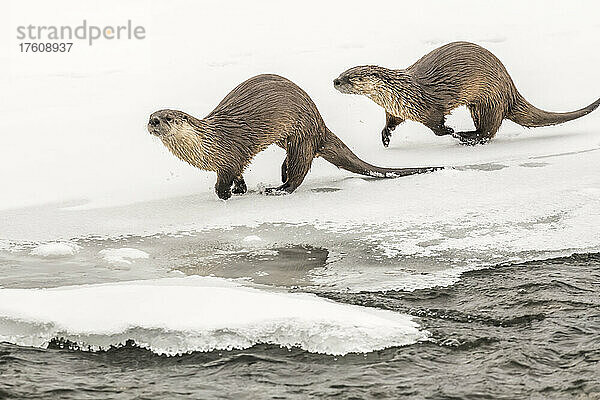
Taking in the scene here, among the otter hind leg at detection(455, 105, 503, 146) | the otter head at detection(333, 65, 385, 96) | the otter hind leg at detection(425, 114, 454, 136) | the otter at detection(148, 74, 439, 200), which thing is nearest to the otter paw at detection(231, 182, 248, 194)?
the otter at detection(148, 74, 439, 200)

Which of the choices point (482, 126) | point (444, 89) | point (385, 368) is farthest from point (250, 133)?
point (385, 368)

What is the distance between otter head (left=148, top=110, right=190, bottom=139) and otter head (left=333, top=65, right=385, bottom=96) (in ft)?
2.88

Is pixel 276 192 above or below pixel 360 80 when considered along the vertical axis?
below

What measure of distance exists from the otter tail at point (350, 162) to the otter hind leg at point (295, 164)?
9 centimetres

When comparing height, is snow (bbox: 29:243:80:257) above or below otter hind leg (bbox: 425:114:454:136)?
below

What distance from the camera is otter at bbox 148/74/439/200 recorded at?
375 cm

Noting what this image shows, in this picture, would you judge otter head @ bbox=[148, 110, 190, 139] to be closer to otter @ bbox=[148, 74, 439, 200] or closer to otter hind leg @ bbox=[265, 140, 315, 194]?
otter @ bbox=[148, 74, 439, 200]

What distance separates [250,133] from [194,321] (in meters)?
1.63

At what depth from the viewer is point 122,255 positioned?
3.09 meters

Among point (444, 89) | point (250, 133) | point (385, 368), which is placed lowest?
point (385, 368)

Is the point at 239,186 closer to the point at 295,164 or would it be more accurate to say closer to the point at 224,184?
the point at 224,184

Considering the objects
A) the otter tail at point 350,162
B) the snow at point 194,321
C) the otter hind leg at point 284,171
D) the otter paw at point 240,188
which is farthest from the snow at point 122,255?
the otter tail at point 350,162

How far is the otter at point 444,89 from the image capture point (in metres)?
4.38

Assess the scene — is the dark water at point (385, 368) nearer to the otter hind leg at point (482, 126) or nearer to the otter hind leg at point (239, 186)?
the otter hind leg at point (239, 186)
